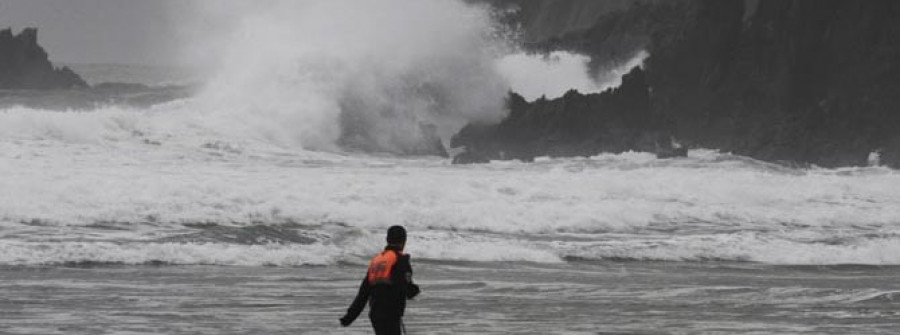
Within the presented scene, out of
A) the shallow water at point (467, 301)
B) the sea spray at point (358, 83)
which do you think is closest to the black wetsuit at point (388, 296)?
the shallow water at point (467, 301)

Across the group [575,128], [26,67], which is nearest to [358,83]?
[575,128]

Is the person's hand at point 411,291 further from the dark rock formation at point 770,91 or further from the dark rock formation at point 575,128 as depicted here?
the dark rock formation at point 770,91

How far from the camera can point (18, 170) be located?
84.0 feet

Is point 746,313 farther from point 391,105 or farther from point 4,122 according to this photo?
point 391,105

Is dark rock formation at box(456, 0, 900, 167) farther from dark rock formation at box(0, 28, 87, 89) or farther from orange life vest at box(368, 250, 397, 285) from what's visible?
orange life vest at box(368, 250, 397, 285)

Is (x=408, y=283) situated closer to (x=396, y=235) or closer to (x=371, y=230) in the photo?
(x=396, y=235)

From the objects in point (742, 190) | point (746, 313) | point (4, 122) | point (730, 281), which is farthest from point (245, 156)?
point (746, 313)

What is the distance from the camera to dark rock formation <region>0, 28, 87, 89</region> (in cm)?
6531

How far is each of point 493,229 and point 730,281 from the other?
5753mm

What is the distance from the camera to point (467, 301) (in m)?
16.5

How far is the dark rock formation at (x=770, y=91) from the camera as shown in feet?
146

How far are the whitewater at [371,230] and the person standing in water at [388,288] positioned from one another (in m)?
3.22

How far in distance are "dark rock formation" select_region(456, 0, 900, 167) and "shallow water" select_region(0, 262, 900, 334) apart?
23.5 meters

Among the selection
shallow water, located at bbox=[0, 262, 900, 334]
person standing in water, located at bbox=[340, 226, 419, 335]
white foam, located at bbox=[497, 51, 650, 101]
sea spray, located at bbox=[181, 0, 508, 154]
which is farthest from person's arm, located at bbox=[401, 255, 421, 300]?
white foam, located at bbox=[497, 51, 650, 101]
